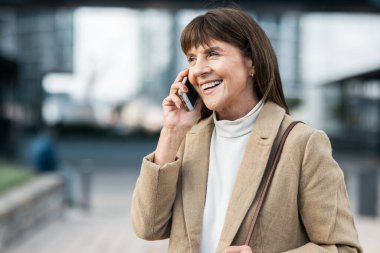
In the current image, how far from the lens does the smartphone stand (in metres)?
1.78

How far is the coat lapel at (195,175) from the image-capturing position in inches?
66.2

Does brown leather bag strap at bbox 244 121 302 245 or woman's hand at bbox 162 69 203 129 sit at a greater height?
woman's hand at bbox 162 69 203 129

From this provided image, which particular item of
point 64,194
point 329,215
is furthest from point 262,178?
point 64,194

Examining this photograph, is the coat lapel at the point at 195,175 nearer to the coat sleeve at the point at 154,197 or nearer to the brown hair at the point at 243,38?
the coat sleeve at the point at 154,197

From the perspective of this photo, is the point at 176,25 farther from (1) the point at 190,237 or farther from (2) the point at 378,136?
(1) the point at 190,237

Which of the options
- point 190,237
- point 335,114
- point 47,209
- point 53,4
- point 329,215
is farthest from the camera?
point 335,114

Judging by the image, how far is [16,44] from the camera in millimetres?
25781

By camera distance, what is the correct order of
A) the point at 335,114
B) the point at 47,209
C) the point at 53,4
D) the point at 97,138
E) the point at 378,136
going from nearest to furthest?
the point at 47,209, the point at 53,4, the point at 97,138, the point at 378,136, the point at 335,114

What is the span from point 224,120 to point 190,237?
385 millimetres

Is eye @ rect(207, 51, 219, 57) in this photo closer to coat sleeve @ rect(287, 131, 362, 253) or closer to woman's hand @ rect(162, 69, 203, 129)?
woman's hand @ rect(162, 69, 203, 129)

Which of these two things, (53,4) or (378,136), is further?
(378,136)

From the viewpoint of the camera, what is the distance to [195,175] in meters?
1.75

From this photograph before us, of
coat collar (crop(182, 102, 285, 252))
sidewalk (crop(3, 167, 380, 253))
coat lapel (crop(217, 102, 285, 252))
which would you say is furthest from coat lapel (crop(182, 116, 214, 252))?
sidewalk (crop(3, 167, 380, 253))

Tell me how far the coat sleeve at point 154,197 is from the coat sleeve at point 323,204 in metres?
0.41
